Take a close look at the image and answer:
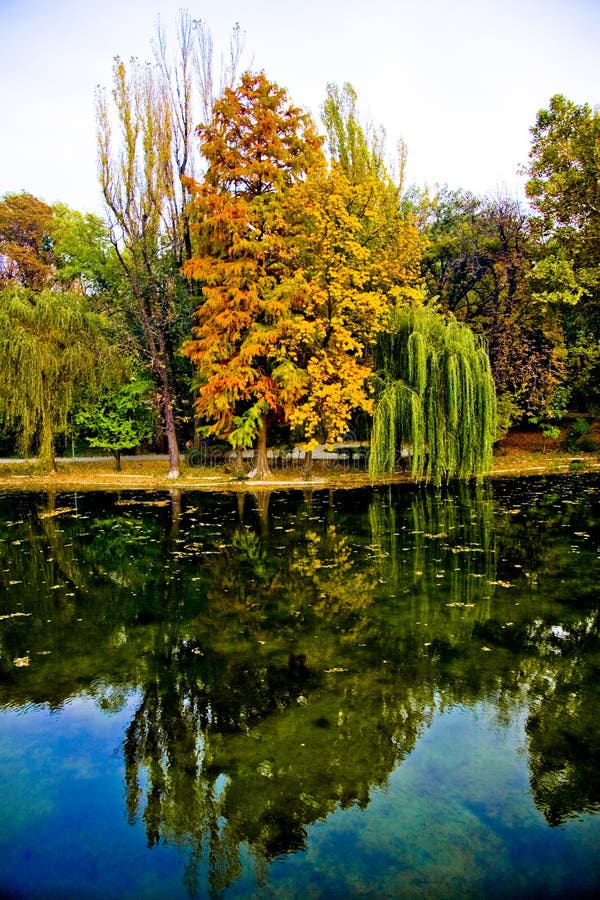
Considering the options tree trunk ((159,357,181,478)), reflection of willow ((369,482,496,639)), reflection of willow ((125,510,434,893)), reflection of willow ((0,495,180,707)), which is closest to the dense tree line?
tree trunk ((159,357,181,478))

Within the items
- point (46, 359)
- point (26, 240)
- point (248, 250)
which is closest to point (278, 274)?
point (248, 250)

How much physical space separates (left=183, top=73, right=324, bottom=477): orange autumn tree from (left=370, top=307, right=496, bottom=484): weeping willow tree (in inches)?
127

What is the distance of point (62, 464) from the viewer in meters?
26.9

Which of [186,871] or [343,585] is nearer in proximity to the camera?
[186,871]

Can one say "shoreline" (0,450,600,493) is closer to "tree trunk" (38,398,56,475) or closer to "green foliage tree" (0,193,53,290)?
"tree trunk" (38,398,56,475)

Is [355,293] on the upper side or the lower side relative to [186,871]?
upper

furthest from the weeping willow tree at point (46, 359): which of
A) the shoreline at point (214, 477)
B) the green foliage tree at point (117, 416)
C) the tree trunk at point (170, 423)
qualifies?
the tree trunk at point (170, 423)

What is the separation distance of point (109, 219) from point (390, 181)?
11642 mm

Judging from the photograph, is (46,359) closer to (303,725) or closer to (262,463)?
(262,463)

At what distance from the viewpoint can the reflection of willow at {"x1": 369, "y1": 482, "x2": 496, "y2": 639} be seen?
26.9 ft

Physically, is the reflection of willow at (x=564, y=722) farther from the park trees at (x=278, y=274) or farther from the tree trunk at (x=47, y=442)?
the tree trunk at (x=47, y=442)

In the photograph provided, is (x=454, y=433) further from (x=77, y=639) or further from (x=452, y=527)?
(x=77, y=639)

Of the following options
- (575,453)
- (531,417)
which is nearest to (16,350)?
(531,417)

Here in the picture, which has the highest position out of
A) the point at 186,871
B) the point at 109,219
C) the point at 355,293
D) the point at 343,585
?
the point at 109,219
